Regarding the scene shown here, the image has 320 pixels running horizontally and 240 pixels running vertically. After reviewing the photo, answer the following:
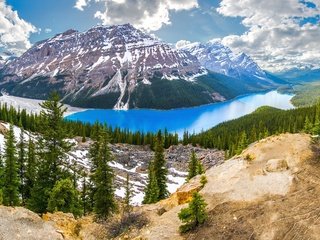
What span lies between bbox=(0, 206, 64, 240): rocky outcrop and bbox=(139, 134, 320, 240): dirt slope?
6391mm

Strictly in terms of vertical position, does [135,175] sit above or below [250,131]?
below

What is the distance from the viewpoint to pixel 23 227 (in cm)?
2191

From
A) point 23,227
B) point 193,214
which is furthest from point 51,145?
point 193,214

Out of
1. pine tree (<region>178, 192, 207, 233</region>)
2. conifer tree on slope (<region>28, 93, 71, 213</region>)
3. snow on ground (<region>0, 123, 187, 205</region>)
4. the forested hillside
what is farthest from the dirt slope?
the forested hillside

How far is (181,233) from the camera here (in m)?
21.0

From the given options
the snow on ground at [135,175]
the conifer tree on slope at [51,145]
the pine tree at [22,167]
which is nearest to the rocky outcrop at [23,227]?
the conifer tree on slope at [51,145]

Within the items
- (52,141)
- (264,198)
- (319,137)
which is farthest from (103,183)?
(319,137)

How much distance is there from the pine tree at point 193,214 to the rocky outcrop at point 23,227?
8164 millimetres

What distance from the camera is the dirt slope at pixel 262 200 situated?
19.9 meters

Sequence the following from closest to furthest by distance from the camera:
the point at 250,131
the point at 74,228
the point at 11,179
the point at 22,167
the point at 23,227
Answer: the point at 23,227, the point at 74,228, the point at 11,179, the point at 22,167, the point at 250,131

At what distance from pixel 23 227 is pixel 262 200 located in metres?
16.4

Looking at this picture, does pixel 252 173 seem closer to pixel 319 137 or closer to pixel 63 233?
pixel 319 137

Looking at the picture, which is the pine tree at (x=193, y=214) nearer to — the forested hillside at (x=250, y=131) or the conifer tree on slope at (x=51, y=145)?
the conifer tree on slope at (x=51, y=145)

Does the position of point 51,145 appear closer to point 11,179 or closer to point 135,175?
point 11,179
